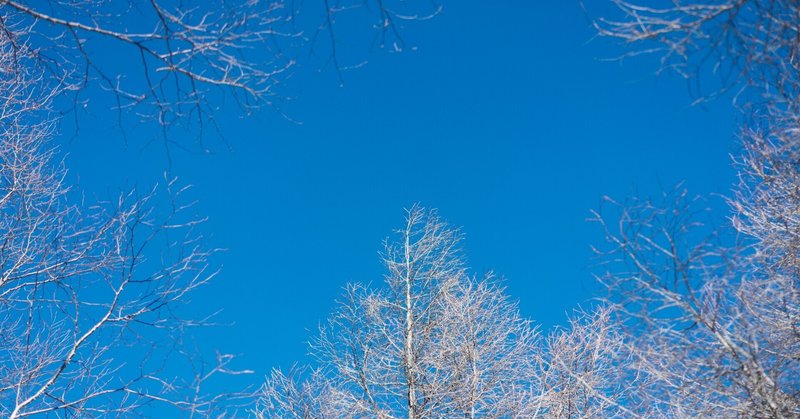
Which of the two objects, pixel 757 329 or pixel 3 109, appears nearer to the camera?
pixel 757 329

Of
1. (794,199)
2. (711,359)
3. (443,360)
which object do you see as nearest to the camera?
(711,359)

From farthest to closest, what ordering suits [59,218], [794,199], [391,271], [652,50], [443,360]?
[391,271] < [443,360] < [794,199] < [59,218] < [652,50]

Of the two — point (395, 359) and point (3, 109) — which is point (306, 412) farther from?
point (3, 109)

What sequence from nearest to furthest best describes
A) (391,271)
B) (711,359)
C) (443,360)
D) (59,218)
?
(711,359) < (59,218) < (443,360) < (391,271)

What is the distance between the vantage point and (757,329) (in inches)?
129

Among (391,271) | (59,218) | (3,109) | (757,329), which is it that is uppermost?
(391,271)

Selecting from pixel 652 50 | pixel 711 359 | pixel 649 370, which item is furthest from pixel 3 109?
pixel 711 359

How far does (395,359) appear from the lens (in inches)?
312

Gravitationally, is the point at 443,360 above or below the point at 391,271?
below

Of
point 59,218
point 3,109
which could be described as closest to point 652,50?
point 59,218

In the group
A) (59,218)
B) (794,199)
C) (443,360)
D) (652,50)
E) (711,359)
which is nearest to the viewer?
(652,50)

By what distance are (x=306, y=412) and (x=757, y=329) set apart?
599 cm

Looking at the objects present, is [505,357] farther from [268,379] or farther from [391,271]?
[268,379]

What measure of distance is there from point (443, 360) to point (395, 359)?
2.28 feet
